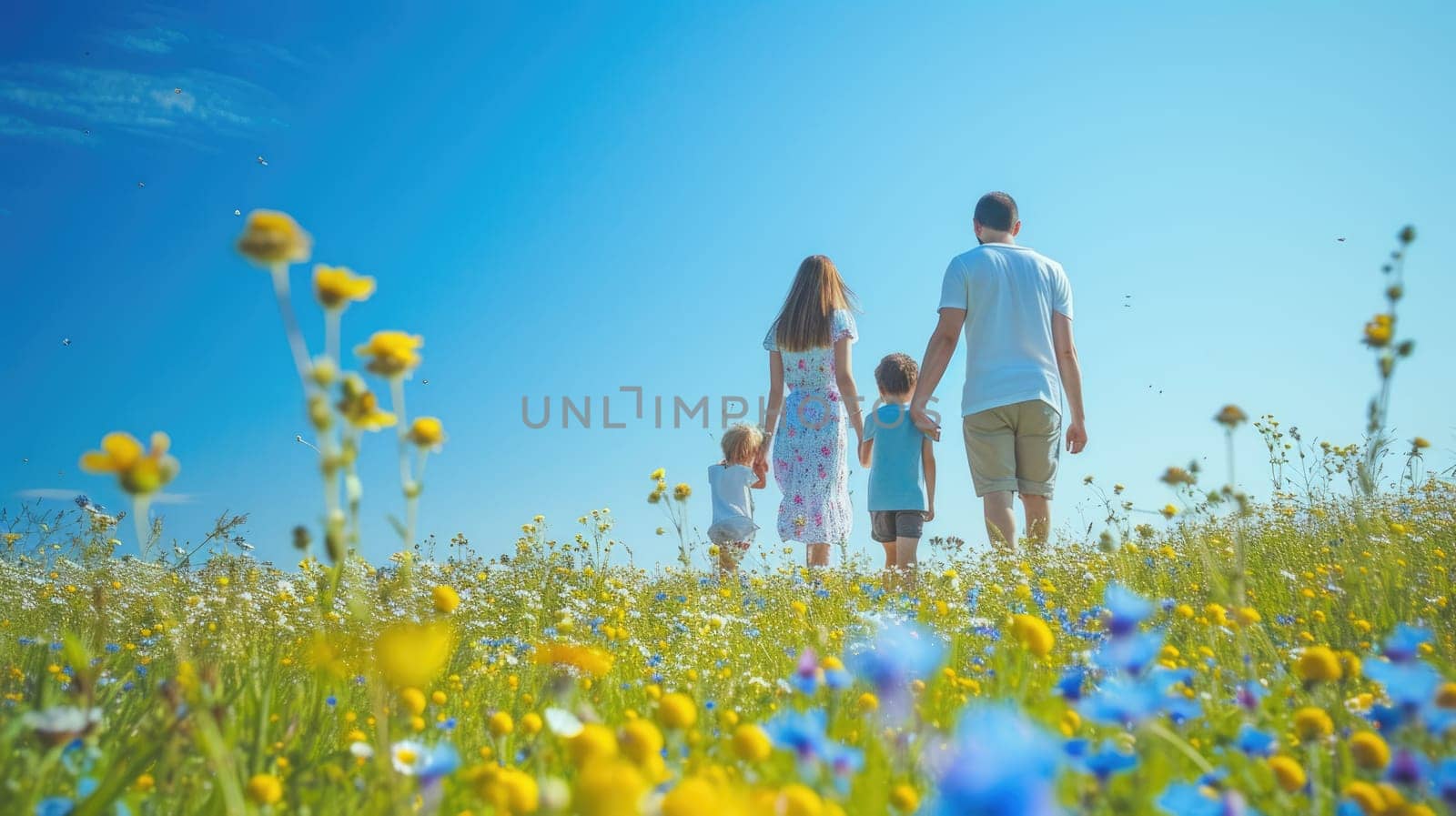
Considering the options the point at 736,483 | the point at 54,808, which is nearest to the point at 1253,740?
the point at 54,808

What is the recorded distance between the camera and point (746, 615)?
4.23 metres

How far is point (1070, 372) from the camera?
18.3 feet

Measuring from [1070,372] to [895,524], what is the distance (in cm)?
163

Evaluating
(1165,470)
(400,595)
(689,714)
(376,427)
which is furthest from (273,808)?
(400,595)

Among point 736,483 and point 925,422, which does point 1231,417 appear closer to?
point 925,422

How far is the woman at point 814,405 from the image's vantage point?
659 centimetres

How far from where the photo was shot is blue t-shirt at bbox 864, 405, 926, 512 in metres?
6.18

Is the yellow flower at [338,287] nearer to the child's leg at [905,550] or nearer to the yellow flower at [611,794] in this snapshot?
the yellow flower at [611,794]

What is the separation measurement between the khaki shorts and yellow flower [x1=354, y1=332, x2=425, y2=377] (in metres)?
4.49

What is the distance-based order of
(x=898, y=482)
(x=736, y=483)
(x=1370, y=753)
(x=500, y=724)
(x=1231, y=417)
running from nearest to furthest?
(x=1370, y=753)
(x=500, y=724)
(x=1231, y=417)
(x=898, y=482)
(x=736, y=483)

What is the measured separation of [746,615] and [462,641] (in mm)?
1325

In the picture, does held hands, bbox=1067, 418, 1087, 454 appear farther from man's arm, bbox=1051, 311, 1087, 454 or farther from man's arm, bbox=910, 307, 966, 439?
man's arm, bbox=910, 307, 966, 439

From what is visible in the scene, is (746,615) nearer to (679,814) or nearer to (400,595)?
(400,595)

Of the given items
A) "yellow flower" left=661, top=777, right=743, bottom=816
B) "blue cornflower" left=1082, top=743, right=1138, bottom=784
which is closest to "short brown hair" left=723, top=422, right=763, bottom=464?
"blue cornflower" left=1082, top=743, right=1138, bottom=784
